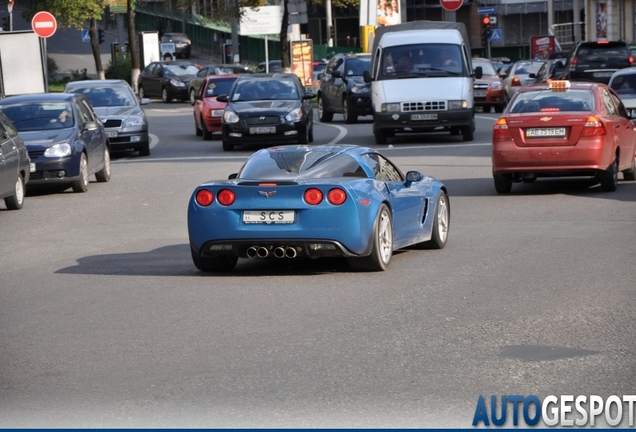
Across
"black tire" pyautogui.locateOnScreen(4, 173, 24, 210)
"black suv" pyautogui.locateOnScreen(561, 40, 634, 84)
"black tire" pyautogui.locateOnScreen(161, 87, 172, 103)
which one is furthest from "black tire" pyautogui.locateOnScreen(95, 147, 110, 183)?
"black tire" pyautogui.locateOnScreen(161, 87, 172, 103)

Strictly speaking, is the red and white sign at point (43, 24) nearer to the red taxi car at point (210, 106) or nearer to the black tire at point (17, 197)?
the red taxi car at point (210, 106)

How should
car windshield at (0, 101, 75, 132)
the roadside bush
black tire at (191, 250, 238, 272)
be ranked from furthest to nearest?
the roadside bush → car windshield at (0, 101, 75, 132) → black tire at (191, 250, 238, 272)

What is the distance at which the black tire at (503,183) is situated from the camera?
1980 cm

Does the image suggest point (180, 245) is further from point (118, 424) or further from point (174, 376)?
point (118, 424)

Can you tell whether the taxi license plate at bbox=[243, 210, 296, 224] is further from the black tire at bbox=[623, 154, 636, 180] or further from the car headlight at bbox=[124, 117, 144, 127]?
the car headlight at bbox=[124, 117, 144, 127]

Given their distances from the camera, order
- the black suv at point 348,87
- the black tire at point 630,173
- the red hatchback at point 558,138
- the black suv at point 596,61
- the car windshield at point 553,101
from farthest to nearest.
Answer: the black suv at point 348,87 < the black suv at point 596,61 < the black tire at point 630,173 < the car windshield at point 553,101 < the red hatchback at point 558,138

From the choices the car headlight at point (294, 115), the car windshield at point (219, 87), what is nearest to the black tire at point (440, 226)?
the car headlight at point (294, 115)

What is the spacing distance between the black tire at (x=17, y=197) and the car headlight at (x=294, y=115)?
35.3 ft

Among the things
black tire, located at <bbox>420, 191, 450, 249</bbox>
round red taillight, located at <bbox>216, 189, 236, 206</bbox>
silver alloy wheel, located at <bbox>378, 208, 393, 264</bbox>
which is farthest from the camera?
black tire, located at <bbox>420, 191, 450, 249</bbox>

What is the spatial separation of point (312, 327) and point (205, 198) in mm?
3052

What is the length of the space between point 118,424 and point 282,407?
85cm

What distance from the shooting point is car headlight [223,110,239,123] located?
3058 centimetres

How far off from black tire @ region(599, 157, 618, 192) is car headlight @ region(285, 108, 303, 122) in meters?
11.7

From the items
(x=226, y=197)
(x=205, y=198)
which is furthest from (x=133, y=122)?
(x=226, y=197)
